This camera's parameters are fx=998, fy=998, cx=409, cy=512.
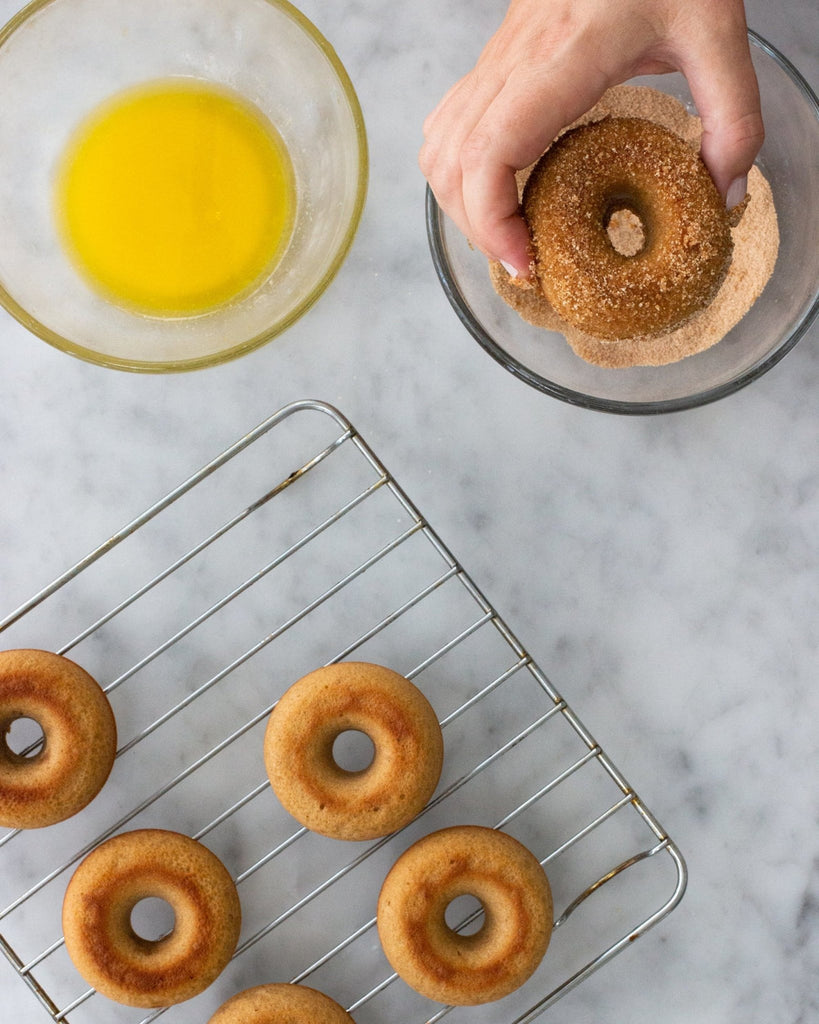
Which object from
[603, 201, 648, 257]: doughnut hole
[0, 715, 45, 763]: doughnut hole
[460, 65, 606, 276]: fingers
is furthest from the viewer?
[0, 715, 45, 763]: doughnut hole

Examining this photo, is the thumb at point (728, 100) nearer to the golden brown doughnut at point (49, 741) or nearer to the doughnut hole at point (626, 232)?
the doughnut hole at point (626, 232)

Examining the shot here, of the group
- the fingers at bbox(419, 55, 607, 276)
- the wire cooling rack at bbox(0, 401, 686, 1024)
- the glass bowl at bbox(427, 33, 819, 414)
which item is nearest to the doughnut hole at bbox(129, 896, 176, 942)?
the wire cooling rack at bbox(0, 401, 686, 1024)

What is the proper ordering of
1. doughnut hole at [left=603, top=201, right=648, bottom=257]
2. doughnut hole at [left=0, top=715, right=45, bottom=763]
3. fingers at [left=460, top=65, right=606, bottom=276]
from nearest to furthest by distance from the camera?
fingers at [left=460, top=65, right=606, bottom=276] < doughnut hole at [left=603, top=201, right=648, bottom=257] < doughnut hole at [left=0, top=715, right=45, bottom=763]

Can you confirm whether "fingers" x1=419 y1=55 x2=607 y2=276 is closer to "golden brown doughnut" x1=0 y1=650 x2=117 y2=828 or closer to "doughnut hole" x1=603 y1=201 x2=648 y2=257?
"doughnut hole" x1=603 y1=201 x2=648 y2=257

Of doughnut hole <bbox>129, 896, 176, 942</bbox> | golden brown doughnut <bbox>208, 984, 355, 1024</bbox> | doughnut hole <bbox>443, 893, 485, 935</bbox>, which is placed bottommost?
doughnut hole <bbox>443, 893, 485, 935</bbox>

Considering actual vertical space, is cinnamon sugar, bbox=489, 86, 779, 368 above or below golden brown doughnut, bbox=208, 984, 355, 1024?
above

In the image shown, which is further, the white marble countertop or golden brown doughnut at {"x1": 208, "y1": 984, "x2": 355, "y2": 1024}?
the white marble countertop

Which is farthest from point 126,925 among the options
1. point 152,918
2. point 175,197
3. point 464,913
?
point 175,197
